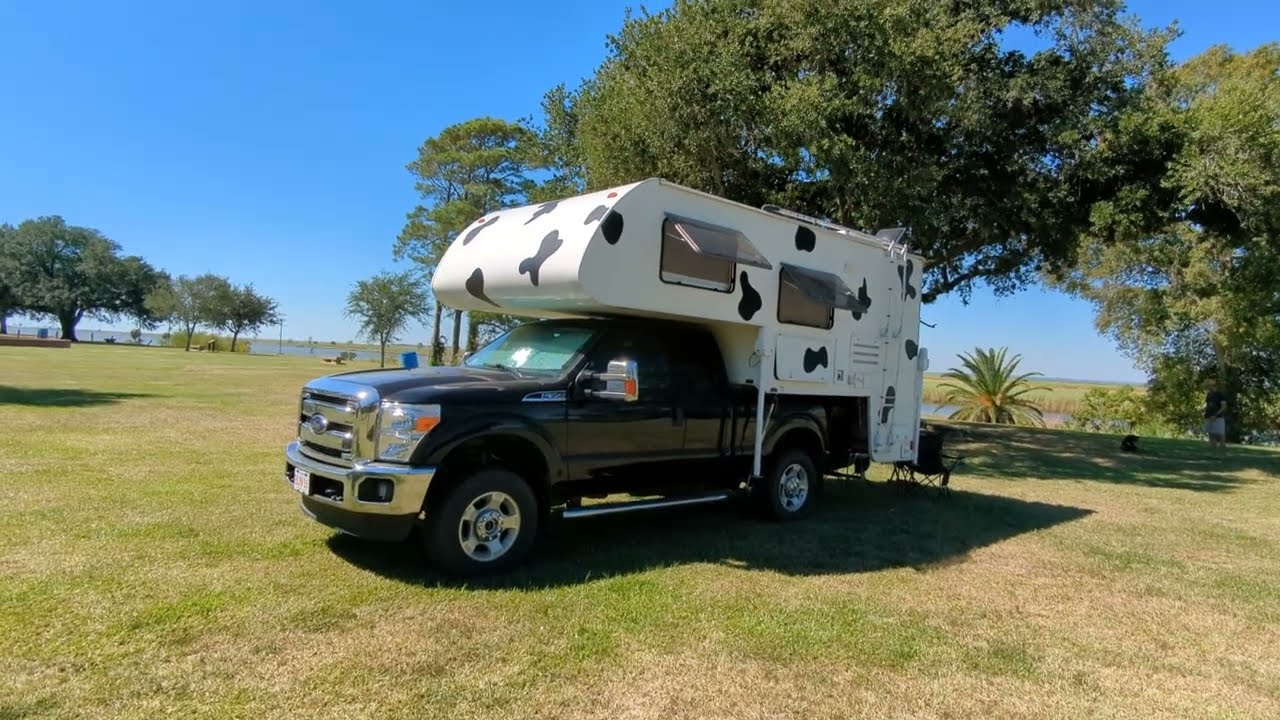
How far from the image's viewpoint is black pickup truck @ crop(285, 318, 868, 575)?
484cm

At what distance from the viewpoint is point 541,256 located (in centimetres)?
592

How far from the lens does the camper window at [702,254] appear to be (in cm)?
605

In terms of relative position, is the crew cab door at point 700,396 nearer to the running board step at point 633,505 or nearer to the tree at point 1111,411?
the running board step at point 633,505

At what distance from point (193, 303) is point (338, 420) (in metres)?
74.0

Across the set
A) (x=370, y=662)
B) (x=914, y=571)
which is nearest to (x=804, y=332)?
(x=914, y=571)

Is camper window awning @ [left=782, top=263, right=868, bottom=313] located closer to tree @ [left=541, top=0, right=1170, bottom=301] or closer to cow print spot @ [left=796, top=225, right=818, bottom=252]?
cow print spot @ [left=796, top=225, right=818, bottom=252]

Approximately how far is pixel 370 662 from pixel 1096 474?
12.3 metres

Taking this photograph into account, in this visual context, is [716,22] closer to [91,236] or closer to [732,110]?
[732,110]

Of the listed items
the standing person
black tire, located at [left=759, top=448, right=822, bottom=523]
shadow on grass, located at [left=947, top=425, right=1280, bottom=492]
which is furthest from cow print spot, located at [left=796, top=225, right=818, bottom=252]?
the standing person

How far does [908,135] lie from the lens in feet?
38.7

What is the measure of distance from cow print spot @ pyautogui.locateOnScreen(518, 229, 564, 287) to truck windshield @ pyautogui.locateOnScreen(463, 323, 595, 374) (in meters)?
0.53

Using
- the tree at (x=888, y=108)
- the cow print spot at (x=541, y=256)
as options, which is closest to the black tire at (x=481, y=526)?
the cow print spot at (x=541, y=256)

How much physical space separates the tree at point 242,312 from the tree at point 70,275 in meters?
10.7

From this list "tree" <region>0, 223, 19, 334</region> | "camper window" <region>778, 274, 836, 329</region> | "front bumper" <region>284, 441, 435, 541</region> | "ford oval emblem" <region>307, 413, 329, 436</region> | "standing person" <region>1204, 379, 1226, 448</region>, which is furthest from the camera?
"tree" <region>0, 223, 19, 334</region>
